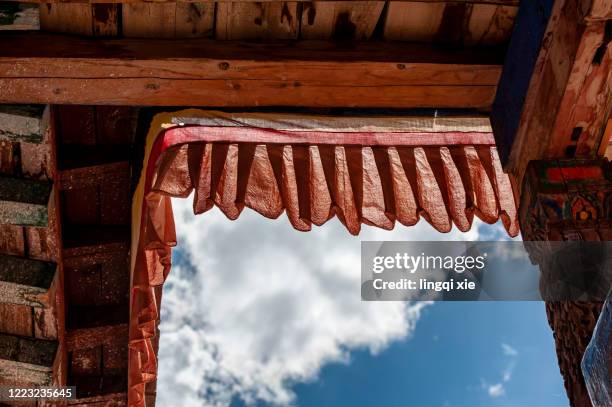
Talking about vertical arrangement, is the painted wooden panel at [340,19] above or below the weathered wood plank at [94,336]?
above

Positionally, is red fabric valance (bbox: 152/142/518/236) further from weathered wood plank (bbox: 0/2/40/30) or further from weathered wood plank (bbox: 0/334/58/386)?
weathered wood plank (bbox: 0/334/58/386)

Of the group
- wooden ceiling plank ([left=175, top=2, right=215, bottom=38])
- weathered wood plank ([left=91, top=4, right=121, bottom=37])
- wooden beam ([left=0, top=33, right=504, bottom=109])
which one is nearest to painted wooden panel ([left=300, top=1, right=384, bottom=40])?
wooden beam ([left=0, top=33, right=504, bottom=109])

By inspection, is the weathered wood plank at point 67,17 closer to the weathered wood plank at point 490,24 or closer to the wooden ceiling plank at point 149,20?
the wooden ceiling plank at point 149,20

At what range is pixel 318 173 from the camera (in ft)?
11.5

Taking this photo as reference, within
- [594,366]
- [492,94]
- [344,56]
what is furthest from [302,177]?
[594,366]

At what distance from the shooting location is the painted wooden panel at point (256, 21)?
3.06 m

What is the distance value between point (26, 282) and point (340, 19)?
189 cm

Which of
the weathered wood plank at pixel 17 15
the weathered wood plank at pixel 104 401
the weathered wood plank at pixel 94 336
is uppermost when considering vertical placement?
the weathered wood plank at pixel 17 15

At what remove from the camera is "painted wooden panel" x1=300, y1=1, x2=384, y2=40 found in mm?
3068

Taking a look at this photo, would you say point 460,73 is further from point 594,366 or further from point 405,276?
point 594,366

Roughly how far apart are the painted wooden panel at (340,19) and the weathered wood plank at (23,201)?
1.35m

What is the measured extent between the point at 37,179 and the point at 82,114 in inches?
15.2

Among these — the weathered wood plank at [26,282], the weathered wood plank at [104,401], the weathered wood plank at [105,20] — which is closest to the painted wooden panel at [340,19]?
the weathered wood plank at [105,20]

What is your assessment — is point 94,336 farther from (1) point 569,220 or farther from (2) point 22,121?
(1) point 569,220
